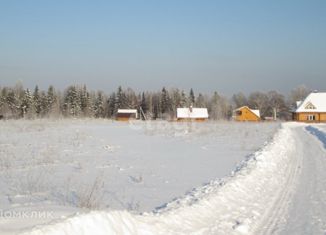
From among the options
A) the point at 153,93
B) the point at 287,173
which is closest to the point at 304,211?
the point at 287,173

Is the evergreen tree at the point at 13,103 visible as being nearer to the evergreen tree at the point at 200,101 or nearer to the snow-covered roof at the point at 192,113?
the snow-covered roof at the point at 192,113

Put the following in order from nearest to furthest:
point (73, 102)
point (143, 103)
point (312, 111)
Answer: point (312, 111) < point (73, 102) < point (143, 103)

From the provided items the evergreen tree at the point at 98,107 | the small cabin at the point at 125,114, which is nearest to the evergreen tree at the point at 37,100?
the evergreen tree at the point at 98,107

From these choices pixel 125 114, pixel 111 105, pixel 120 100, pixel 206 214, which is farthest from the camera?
pixel 111 105

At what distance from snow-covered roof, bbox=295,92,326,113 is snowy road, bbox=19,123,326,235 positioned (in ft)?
260

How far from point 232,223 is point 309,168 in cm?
828

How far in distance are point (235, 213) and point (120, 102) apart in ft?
349

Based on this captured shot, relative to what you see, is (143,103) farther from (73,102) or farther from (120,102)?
(73,102)

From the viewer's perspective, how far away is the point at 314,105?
87188 millimetres

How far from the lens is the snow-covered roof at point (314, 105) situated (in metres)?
86.9

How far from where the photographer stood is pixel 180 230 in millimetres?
6453

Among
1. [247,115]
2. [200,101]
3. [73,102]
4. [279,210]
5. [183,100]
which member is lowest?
[279,210]

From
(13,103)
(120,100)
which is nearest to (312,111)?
(120,100)

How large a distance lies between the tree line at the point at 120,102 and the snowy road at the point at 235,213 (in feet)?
250
